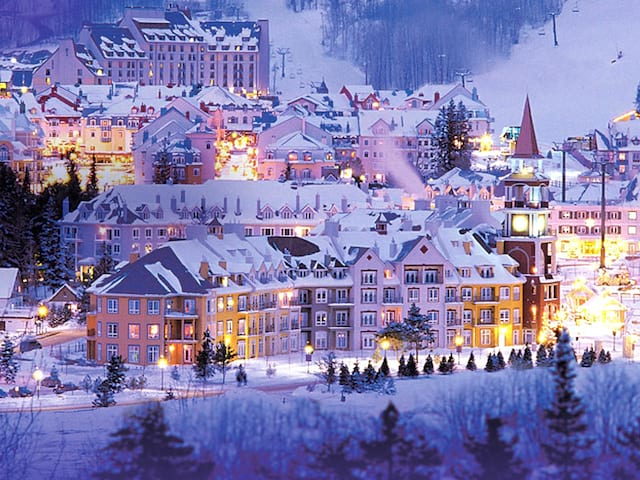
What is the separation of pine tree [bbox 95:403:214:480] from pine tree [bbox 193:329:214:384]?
1641 centimetres

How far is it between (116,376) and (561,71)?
97215 millimetres

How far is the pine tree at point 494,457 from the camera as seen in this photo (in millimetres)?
32938

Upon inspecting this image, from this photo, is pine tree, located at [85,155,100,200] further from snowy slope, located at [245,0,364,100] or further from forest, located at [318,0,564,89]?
forest, located at [318,0,564,89]

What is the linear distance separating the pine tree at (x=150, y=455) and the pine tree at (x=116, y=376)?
1315 cm

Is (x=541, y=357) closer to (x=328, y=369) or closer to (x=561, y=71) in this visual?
(x=328, y=369)

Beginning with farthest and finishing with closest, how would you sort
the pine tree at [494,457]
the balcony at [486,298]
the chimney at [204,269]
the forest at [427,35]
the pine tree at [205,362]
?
1. the forest at [427,35]
2. the balcony at [486,298]
3. the chimney at [204,269]
4. the pine tree at [205,362]
5. the pine tree at [494,457]

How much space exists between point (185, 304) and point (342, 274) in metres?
6.36

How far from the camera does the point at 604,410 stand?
3491 cm

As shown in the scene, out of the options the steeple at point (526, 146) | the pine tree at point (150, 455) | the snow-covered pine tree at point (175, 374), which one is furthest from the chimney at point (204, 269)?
the pine tree at point (150, 455)

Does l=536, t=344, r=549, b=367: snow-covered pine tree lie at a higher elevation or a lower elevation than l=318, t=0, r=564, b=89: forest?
lower

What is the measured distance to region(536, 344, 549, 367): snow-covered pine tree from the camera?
52.2 meters

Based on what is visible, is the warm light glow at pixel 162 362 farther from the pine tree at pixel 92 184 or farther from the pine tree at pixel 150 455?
the pine tree at pixel 92 184

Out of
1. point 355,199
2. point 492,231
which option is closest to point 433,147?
point 355,199

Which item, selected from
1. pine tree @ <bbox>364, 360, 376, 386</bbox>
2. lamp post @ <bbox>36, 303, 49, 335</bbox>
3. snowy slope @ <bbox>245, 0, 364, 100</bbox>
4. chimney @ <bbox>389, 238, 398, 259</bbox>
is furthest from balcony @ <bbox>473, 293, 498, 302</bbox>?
snowy slope @ <bbox>245, 0, 364, 100</bbox>
